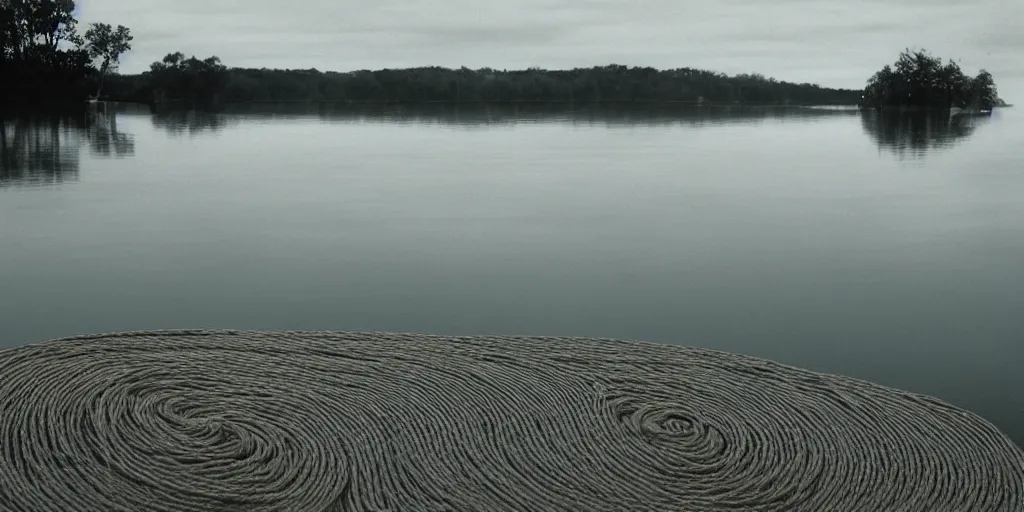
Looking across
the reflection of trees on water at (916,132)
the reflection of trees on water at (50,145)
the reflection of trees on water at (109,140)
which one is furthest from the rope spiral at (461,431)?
the reflection of trees on water at (916,132)

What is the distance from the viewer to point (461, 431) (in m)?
2.28

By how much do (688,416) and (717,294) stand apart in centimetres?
95

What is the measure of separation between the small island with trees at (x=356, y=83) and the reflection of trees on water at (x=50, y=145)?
607cm

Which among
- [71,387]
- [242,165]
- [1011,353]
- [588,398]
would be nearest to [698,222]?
[1011,353]

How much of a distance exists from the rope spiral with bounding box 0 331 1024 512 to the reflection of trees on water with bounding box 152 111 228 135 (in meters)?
7.95

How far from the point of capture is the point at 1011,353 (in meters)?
2.73

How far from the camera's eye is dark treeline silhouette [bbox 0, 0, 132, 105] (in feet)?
55.6

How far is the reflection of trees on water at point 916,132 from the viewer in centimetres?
880

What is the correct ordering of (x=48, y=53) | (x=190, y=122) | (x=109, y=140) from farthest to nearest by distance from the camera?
(x=48, y=53), (x=190, y=122), (x=109, y=140)

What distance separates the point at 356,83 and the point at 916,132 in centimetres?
1255

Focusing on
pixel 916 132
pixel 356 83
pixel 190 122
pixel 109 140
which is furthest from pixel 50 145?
pixel 356 83

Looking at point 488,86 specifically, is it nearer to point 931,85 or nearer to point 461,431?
point 931,85

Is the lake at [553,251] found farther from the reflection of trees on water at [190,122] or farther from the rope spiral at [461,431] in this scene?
the reflection of trees on water at [190,122]

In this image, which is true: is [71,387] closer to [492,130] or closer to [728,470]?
[728,470]
